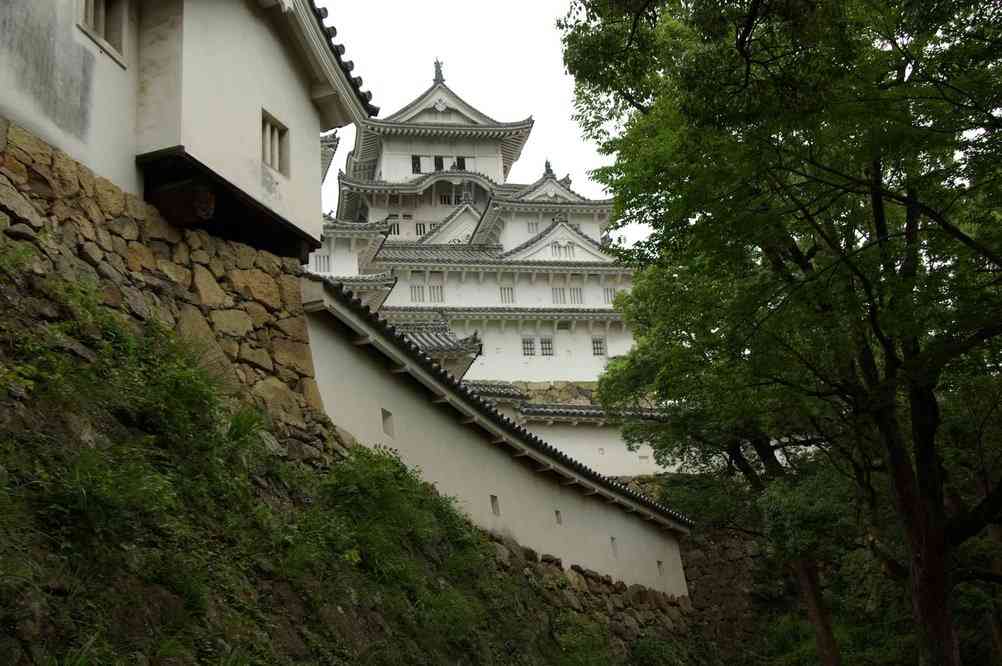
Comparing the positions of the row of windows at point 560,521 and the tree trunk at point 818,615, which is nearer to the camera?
the row of windows at point 560,521

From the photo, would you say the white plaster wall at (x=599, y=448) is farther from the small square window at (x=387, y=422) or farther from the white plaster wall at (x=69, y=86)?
the white plaster wall at (x=69, y=86)

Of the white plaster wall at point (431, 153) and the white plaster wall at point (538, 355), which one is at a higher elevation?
the white plaster wall at point (431, 153)

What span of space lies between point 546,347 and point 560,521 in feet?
92.8

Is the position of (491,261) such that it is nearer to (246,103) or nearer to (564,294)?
(564,294)

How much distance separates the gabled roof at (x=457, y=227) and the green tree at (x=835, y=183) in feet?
131

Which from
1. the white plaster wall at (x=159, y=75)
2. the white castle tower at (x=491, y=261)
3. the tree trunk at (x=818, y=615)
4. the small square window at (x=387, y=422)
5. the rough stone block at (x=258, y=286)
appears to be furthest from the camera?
the white castle tower at (x=491, y=261)

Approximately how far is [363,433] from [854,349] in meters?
6.80

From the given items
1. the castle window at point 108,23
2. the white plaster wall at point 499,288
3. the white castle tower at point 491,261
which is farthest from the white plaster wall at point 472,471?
the white plaster wall at point 499,288

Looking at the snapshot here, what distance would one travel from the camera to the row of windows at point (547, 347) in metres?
47.3

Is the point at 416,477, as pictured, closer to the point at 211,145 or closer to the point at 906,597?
the point at 211,145

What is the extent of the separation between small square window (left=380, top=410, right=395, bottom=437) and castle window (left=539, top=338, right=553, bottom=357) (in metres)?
33.3

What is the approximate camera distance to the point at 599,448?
114 feet

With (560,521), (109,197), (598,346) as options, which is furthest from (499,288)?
(109,197)

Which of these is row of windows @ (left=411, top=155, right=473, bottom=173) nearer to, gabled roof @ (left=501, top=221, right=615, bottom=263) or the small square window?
gabled roof @ (left=501, top=221, right=615, bottom=263)
